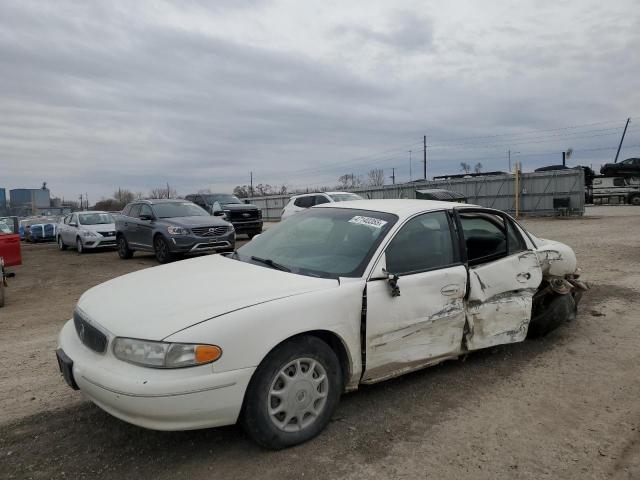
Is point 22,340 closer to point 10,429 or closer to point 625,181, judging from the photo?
point 10,429

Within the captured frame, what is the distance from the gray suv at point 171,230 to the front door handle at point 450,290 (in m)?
8.59

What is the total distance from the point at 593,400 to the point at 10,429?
414 cm

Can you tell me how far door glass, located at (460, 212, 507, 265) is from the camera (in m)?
4.16

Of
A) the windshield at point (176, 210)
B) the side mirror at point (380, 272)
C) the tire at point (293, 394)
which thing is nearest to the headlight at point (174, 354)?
the tire at point (293, 394)

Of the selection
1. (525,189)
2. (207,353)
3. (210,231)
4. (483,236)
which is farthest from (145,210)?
(525,189)

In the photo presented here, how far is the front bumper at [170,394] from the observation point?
2.56 m

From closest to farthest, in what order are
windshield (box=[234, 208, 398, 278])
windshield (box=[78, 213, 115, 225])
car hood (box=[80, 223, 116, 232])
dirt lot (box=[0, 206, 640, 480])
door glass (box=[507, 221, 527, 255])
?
dirt lot (box=[0, 206, 640, 480])
windshield (box=[234, 208, 398, 278])
door glass (box=[507, 221, 527, 255])
car hood (box=[80, 223, 116, 232])
windshield (box=[78, 213, 115, 225])

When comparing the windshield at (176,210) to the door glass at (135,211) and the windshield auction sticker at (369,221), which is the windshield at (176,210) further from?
the windshield auction sticker at (369,221)

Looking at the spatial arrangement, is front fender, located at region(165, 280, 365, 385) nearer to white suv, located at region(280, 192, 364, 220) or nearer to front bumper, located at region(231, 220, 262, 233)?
white suv, located at region(280, 192, 364, 220)

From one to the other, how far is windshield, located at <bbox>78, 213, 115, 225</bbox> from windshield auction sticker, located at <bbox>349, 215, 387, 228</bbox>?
1483 centimetres

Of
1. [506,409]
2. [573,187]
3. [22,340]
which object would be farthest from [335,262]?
[573,187]

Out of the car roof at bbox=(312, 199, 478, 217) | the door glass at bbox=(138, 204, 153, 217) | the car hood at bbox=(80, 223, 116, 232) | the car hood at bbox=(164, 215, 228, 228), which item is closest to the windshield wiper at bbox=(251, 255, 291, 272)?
the car roof at bbox=(312, 199, 478, 217)

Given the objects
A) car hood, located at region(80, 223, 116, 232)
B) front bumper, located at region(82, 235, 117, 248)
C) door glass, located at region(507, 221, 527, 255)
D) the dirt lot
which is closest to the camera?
the dirt lot

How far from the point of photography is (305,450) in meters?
2.93
